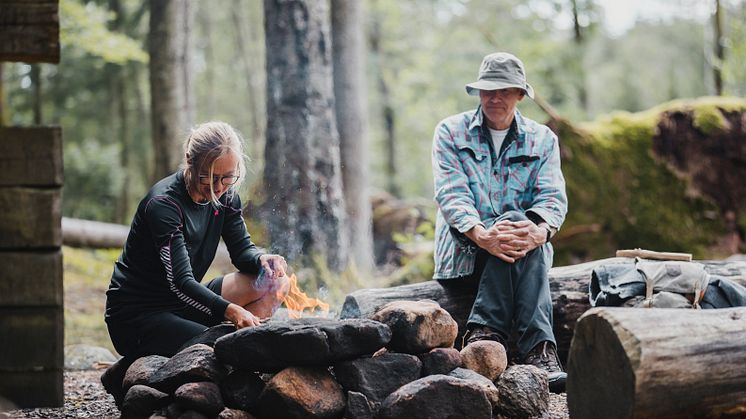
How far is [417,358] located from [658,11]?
1073 inches

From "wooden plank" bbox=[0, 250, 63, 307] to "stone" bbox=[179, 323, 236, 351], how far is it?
2.70ft

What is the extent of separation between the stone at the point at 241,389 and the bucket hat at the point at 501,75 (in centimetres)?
237

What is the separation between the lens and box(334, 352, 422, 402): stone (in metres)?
3.61

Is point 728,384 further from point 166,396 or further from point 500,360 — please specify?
point 166,396

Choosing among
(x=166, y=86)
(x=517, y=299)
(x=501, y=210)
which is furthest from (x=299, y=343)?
(x=166, y=86)

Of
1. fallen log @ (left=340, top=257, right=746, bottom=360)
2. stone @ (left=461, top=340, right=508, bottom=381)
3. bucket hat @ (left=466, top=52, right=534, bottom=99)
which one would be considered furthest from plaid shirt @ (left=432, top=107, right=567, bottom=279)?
stone @ (left=461, top=340, right=508, bottom=381)

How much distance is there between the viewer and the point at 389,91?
23.0 m

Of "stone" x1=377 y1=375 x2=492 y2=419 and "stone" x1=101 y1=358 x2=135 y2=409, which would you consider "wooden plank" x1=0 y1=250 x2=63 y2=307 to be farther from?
"stone" x1=377 y1=375 x2=492 y2=419

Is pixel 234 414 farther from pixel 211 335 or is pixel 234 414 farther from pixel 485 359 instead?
pixel 485 359

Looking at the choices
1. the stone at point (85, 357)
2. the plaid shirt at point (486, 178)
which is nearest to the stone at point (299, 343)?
the plaid shirt at point (486, 178)

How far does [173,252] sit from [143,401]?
0.80 m

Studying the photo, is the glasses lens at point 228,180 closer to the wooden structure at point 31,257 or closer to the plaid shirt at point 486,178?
the wooden structure at point 31,257

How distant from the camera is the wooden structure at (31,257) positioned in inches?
132

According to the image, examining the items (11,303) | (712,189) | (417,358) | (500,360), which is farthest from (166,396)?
(712,189)
